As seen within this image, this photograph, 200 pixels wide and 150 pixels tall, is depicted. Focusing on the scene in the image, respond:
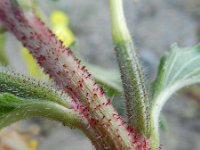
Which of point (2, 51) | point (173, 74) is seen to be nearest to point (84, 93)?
point (173, 74)

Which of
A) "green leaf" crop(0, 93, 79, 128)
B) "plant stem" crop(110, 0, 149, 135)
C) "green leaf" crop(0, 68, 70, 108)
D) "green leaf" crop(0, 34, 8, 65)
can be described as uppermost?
"green leaf" crop(0, 34, 8, 65)

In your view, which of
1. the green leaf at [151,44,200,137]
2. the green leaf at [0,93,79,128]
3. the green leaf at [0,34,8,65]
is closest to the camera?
the green leaf at [0,93,79,128]

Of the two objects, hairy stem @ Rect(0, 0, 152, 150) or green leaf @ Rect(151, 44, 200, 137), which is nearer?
hairy stem @ Rect(0, 0, 152, 150)

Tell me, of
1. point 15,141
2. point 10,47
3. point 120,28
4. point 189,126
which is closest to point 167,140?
point 189,126

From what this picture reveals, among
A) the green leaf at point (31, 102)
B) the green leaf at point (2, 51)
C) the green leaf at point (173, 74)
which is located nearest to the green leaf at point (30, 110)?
the green leaf at point (31, 102)

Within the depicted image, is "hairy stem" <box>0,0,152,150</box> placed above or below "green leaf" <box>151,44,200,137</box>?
below

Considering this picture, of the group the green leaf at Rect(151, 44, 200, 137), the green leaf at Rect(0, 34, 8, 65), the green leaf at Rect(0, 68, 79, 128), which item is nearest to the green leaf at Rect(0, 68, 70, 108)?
the green leaf at Rect(0, 68, 79, 128)

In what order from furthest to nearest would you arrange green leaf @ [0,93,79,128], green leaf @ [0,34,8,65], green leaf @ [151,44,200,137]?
green leaf @ [0,34,8,65] → green leaf @ [151,44,200,137] → green leaf @ [0,93,79,128]

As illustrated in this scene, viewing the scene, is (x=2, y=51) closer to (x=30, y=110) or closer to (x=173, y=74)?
(x=173, y=74)

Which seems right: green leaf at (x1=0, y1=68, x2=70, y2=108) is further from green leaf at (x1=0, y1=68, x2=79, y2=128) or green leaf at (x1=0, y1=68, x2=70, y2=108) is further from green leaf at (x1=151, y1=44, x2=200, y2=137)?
green leaf at (x1=151, y1=44, x2=200, y2=137)
